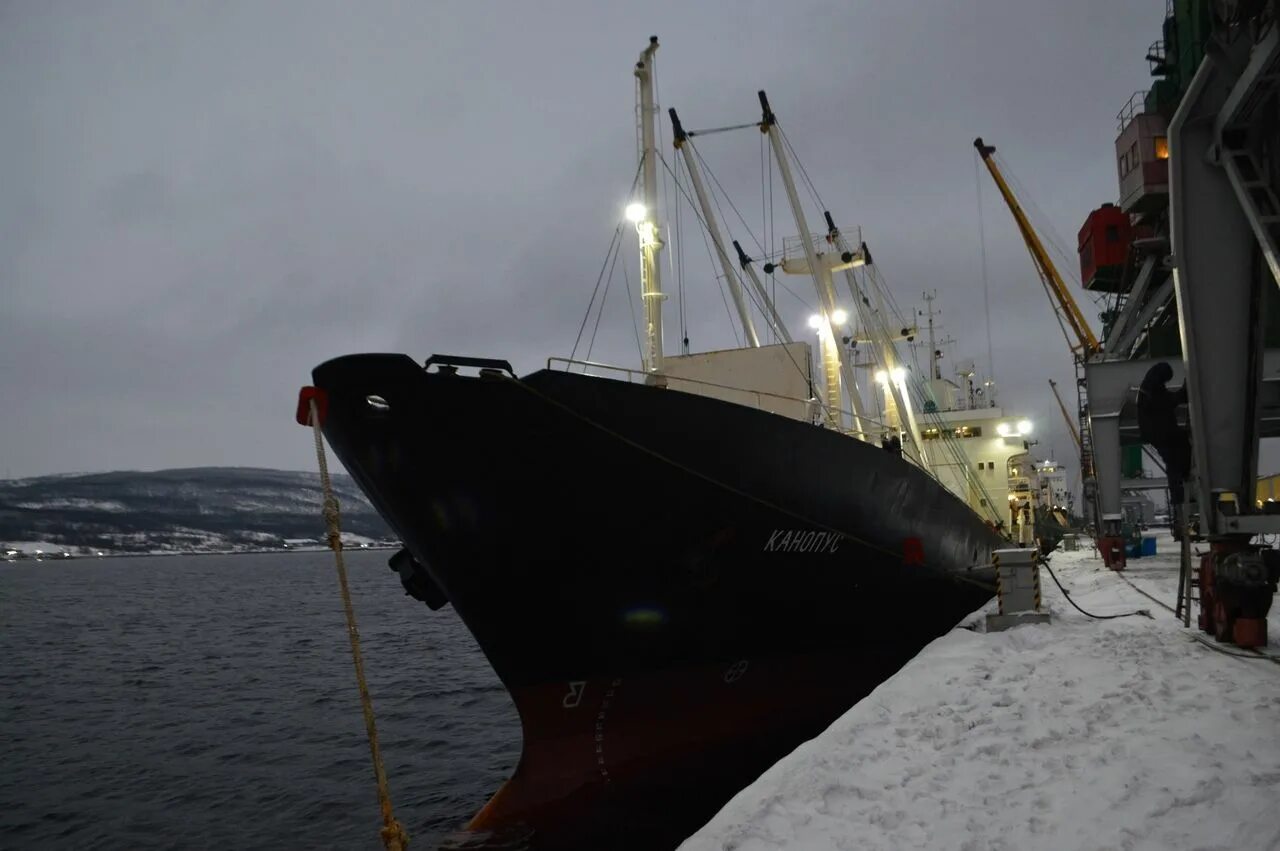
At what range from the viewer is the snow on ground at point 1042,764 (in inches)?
178

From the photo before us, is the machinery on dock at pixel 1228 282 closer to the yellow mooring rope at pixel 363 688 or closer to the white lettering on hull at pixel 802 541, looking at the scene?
the white lettering on hull at pixel 802 541

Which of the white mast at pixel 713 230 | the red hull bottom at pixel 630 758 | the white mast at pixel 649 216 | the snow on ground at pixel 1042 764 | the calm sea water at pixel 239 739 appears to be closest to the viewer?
the snow on ground at pixel 1042 764

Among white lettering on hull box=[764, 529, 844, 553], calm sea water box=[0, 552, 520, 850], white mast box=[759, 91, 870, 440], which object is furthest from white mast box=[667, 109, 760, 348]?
calm sea water box=[0, 552, 520, 850]

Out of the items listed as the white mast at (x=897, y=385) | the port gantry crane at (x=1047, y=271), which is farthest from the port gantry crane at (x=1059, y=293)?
the white mast at (x=897, y=385)

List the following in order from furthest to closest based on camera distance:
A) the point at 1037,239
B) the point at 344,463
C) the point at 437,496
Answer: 1. the point at 1037,239
2. the point at 344,463
3. the point at 437,496

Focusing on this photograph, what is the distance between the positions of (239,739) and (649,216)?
13.5 metres

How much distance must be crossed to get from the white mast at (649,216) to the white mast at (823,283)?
5.49m

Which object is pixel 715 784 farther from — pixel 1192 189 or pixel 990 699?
pixel 1192 189

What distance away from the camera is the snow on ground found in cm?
452

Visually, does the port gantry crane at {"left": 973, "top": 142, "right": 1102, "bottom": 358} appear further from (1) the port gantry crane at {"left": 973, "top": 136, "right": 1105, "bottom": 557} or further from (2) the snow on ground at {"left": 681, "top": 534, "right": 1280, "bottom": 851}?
(2) the snow on ground at {"left": 681, "top": 534, "right": 1280, "bottom": 851}

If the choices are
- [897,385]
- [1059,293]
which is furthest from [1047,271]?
[897,385]

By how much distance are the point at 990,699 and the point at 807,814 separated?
3.01 metres

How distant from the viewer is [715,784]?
389 inches

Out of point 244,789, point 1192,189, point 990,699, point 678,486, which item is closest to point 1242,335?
point 1192,189
